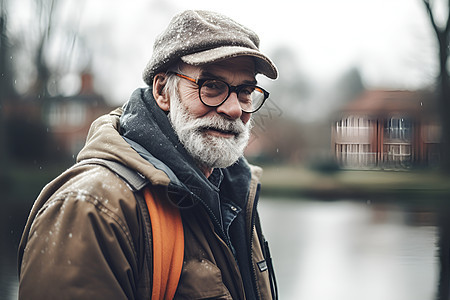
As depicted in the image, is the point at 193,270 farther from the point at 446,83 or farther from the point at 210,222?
the point at 446,83

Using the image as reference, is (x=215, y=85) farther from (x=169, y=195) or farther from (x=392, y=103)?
(x=392, y=103)

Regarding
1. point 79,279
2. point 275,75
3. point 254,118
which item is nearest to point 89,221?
point 79,279

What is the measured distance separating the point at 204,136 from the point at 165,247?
20.5 inches

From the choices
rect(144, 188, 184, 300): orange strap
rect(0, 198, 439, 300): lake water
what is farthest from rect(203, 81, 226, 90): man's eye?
rect(0, 198, 439, 300): lake water

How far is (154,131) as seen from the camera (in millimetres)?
1577

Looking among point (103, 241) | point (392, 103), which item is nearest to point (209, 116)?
point (103, 241)

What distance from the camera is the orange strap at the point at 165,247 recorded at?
1.31 meters

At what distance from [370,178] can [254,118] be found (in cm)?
1311

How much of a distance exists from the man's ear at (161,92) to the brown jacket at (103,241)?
1.12 ft

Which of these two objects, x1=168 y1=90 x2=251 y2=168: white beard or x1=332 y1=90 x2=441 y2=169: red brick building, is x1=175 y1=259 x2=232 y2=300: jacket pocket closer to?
x1=168 y1=90 x2=251 y2=168: white beard

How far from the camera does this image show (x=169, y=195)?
4.73 feet

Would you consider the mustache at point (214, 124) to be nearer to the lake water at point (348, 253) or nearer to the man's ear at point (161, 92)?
the man's ear at point (161, 92)

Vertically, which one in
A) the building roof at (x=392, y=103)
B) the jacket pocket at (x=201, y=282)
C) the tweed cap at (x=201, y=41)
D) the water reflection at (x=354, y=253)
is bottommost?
the water reflection at (x=354, y=253)

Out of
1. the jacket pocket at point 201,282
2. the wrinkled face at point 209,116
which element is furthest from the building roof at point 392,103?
the jacket pocket at point 201,282
